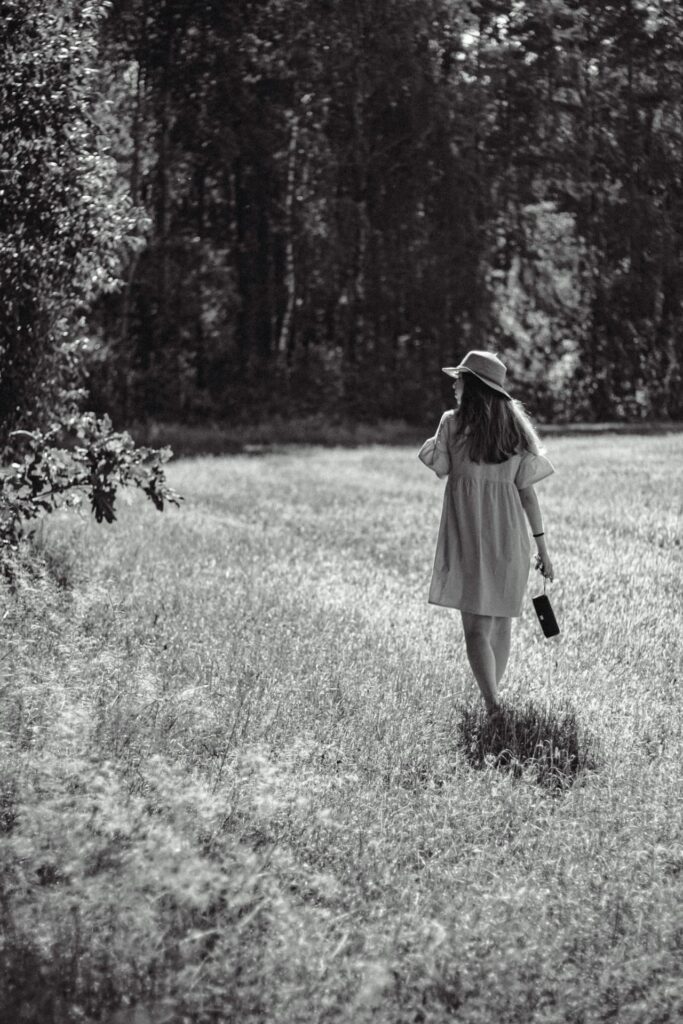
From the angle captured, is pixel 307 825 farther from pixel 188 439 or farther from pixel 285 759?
pixel 188 439

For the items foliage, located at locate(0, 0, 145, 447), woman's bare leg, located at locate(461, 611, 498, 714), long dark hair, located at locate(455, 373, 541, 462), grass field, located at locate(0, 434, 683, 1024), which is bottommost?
grass field, located at locate(0, 434, 683, 1024)

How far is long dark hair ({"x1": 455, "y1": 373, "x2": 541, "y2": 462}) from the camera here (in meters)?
5.91

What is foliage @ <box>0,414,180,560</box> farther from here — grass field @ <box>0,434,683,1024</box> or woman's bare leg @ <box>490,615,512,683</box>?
woman's bare leg @ <box>490,615,512,683</box>

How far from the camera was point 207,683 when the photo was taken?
6.16 meters

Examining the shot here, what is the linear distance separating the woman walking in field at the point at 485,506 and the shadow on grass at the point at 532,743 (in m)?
0.16

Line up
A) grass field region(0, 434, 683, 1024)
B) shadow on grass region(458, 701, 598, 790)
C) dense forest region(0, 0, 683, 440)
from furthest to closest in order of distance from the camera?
1. dense forest region(0, 0, 683, 440)
2. shadow on grass region(458, 701, 598, 790)
3. grass field region(0, 434, 683, 1024)

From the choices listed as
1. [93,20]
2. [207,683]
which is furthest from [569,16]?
[207,683]

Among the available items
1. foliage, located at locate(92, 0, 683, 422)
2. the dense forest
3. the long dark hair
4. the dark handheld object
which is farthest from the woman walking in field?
foliage, located at locate(92, 0, 683, 422)

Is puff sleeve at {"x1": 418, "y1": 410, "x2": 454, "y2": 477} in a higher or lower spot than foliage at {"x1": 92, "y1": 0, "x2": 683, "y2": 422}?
lower

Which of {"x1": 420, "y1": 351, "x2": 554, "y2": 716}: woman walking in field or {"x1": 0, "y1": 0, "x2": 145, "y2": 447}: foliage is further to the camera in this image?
{"x1": 0, "y1": 0, "x2": 145, "y2": 447}: foliage

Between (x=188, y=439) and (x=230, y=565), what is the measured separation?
13.6 meters

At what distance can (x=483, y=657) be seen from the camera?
5.96 metres

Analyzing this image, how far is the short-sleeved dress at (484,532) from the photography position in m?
5.99

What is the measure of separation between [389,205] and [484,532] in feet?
70.6
